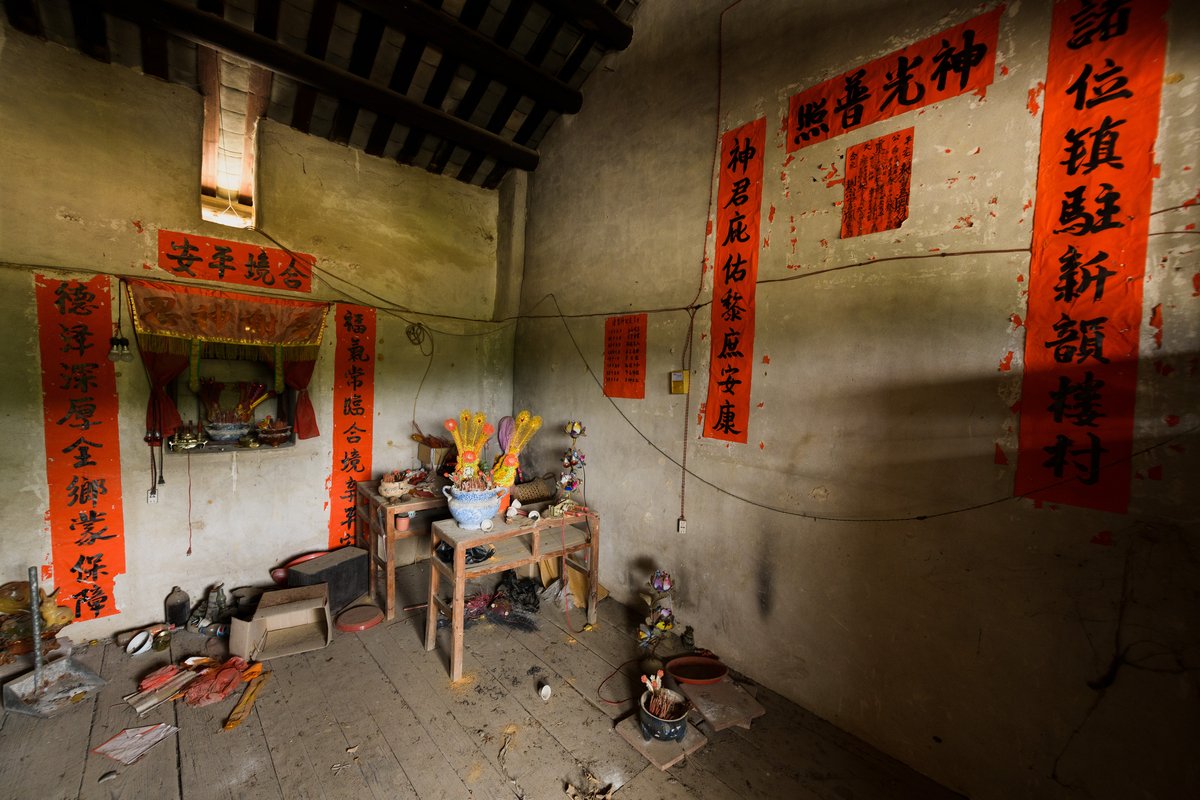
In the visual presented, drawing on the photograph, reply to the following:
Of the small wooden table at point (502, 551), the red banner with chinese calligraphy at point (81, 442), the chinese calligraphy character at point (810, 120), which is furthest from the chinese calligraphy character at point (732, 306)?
the red banner with chinese calligraphy at point (81, 442)

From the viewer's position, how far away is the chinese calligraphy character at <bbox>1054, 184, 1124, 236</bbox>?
1.77 metres

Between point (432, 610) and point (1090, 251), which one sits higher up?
point (1090, 251)

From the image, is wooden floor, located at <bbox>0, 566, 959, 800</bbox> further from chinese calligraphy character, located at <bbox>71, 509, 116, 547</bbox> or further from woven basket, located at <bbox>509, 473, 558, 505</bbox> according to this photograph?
woven basket, located at <bbox>509, 473, 558, 505</bbox>

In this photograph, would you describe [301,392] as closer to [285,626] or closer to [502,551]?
[285,626]

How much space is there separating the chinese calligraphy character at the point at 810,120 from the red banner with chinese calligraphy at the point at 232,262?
161 inches

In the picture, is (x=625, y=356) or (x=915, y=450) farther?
(x=625, y=356)

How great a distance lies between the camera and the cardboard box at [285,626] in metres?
3.05

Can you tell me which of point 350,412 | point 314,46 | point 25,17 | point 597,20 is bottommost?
point 350,412

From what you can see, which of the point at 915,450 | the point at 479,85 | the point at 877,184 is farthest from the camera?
the point at 479,85

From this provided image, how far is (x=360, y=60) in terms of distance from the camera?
3639 millimetres

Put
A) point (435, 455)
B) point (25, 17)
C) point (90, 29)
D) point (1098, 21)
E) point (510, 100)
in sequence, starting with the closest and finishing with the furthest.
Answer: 1. point (1098, 21)
2. point (25, 17)
3. point (90, 29)
4. point (510, 100)
5. point (435, 455)

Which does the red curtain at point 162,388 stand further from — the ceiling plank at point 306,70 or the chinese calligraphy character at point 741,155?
the chinese calligraphy character at point 741,155

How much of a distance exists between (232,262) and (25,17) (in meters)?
1.69

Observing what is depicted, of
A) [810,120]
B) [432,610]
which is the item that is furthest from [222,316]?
[810,120]
